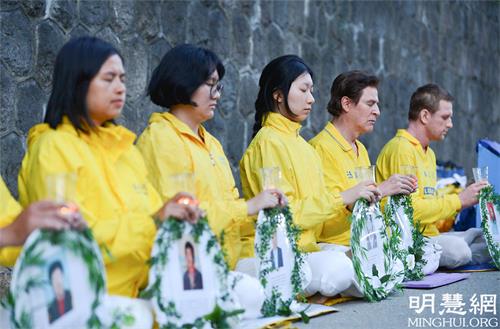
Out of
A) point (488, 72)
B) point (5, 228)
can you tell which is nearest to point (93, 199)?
point (5, 228)

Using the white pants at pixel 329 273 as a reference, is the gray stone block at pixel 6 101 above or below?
above

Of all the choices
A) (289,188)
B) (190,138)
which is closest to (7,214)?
(190,138)

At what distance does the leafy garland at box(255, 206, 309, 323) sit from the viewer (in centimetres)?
412

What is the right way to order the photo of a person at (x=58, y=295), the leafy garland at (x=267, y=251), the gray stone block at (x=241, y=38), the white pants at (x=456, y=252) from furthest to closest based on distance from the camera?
the gray stone block at (x=241, y=38), the white pants at (x=456, y=252), the leafy garland at (x=267, y=251), the photo of a person at (x=58, y=295)

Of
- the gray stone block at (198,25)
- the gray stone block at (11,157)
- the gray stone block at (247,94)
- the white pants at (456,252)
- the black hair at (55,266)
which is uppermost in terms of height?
the gray stone block at (198,25)

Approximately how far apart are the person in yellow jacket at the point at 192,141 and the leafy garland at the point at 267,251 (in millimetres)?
59

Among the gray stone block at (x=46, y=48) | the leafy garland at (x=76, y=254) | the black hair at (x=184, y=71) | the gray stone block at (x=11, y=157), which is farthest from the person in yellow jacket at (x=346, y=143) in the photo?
the leafy garland at (x=76, y=254)

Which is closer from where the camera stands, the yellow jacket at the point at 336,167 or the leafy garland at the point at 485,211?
the yellow jacket at the point at 336,167

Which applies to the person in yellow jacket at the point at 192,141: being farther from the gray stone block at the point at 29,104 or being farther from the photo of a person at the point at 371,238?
the gray stone block at the point at 29,104

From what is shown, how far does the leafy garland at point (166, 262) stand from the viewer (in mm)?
3385

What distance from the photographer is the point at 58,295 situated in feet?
9.94

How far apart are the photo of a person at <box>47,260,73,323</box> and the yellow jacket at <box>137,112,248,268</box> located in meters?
0.96

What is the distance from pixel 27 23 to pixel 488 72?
9139 mm

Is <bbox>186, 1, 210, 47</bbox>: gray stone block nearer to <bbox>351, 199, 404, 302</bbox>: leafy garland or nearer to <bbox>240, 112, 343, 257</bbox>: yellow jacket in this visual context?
<bbox>240, 112, 343, 257</bbox>: yellow jacket
